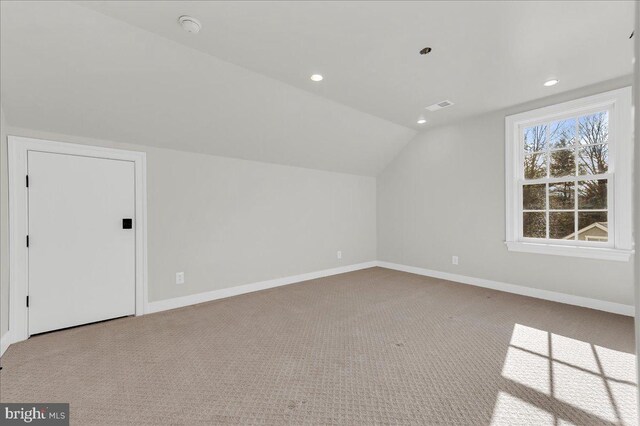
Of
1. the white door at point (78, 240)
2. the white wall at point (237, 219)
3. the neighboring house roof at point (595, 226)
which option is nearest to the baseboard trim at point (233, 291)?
the white wall at point (237, 219)

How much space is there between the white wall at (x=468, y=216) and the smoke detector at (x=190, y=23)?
12.3 ft

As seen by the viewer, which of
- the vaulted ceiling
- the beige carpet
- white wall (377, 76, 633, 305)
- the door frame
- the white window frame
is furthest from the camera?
white wall (377, 76, 633, 305)

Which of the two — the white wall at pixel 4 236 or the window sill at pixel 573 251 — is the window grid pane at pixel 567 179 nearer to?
the window sill at pixel 573 251

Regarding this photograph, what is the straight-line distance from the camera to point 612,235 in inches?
119

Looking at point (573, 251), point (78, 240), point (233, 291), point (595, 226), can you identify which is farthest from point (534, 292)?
point (78, 240)

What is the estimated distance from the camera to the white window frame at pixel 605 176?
9.48 feet

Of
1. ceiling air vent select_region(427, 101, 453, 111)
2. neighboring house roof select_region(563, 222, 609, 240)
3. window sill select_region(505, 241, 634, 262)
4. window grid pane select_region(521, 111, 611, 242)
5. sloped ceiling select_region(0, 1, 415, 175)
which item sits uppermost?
ceiling air vent select_region(427, 101, 453, 111)

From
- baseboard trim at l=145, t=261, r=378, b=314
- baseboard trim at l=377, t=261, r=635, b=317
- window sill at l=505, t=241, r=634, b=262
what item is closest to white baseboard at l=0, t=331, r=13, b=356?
baseboard trim at l=145, t=261, r=378, b=314

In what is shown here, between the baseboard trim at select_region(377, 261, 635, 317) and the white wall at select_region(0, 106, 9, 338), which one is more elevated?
the white wall at select_region(0, 106, 9, 338)

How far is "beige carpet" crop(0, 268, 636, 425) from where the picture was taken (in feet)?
5.00

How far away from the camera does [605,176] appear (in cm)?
306

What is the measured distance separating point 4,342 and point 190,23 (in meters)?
2.85

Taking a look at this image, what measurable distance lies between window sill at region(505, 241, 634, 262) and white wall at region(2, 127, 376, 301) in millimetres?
2528

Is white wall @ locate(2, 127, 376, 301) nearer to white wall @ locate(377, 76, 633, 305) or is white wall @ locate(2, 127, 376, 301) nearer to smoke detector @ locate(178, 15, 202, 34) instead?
white wall @ locate(377, 76, 633, 305)
